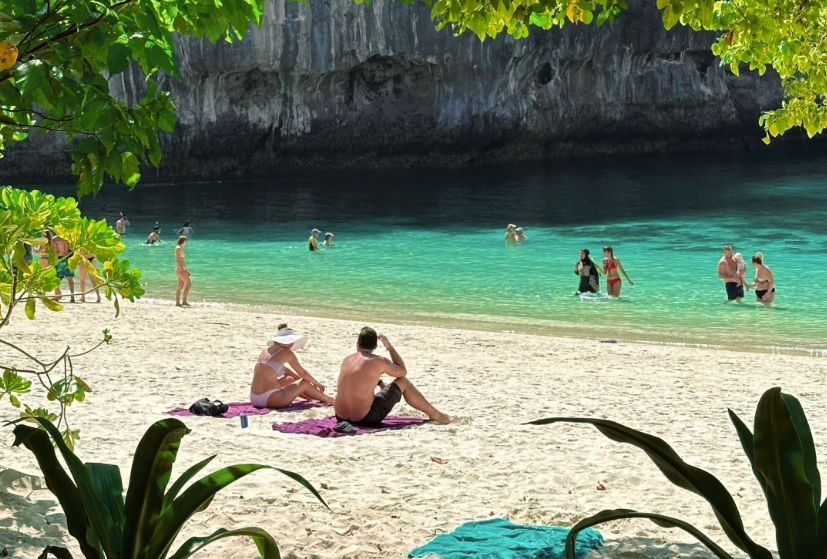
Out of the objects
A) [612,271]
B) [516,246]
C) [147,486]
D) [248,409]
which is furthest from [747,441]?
[516,246]

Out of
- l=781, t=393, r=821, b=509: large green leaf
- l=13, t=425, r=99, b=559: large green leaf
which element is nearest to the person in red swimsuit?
l=781, t=393, r=821, b=509: large green leaf

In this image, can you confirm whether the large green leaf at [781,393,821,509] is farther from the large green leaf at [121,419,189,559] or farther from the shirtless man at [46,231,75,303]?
the shirtless man at [46,231,75,303]

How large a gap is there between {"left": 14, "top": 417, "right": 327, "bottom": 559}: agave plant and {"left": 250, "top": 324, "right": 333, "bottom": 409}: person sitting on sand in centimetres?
522

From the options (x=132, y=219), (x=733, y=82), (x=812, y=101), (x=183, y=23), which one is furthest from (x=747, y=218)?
(x=183, y=23)

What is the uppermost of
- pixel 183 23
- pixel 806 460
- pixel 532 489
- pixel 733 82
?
pixel 733 82

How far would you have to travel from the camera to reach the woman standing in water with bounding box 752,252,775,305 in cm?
1520

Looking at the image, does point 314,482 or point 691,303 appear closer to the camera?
point 314,482

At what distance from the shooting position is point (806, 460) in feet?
8.37

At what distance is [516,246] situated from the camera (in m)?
24.0

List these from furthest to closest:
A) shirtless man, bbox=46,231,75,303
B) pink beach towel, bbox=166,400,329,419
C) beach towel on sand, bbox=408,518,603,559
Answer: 1. pink beach towel, bbox=166,400,329,419
2. beach towel on sand, bbox=408,518,603,559
3. shirtless man, bbox=46,231,75,303

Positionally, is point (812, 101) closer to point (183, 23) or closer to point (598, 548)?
point (598, 548)

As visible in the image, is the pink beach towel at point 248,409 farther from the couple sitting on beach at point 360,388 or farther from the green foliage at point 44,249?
the green foliage at point 44,249

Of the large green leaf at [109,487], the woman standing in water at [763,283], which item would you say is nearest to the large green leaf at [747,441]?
the large green leaf at [109,487]

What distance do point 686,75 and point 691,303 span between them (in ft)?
83.4
